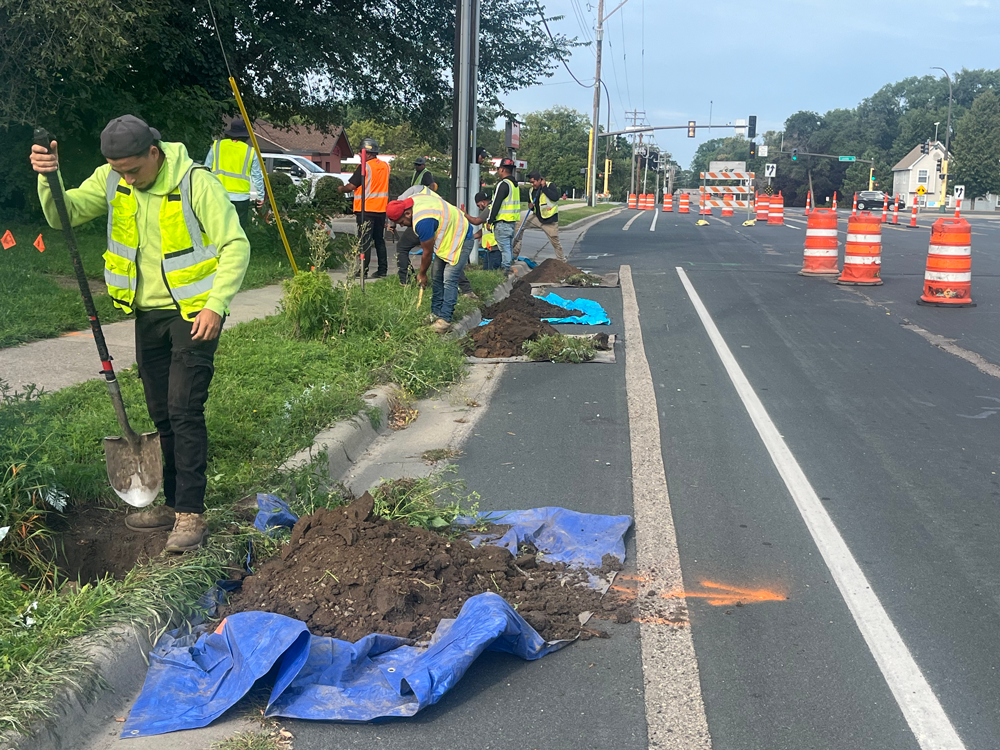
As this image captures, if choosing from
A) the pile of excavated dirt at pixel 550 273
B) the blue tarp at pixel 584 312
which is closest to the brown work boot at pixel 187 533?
the blue tarp at pixel 584 312

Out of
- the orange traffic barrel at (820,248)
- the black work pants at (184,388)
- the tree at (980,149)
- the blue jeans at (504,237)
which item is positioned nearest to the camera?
the black work pants at (184,388)

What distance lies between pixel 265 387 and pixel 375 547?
328 centimetres

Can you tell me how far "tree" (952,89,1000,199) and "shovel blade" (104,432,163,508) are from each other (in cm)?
9983

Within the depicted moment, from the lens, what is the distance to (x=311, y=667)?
3412 mm

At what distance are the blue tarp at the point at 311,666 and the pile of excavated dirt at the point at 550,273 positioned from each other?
12.4m

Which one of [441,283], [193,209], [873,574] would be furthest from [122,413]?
[441,283]

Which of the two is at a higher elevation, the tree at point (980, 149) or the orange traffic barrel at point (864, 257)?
the tree at point (980, 149)

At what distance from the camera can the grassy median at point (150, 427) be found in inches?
132

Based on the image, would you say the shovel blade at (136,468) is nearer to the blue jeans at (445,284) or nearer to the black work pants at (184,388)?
the black work pants at (184,388)

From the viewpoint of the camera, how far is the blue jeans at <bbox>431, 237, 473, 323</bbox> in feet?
32.9

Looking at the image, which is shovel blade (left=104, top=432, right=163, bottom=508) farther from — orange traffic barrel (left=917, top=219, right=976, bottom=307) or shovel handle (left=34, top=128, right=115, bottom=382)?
orange traffic barrel (left=917, top=219, right=976, bottom=307)

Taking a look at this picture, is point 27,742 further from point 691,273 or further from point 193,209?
point 691,273

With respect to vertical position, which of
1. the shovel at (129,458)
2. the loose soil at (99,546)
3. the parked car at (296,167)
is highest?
the parked car at (296,167)

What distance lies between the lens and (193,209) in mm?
4242
